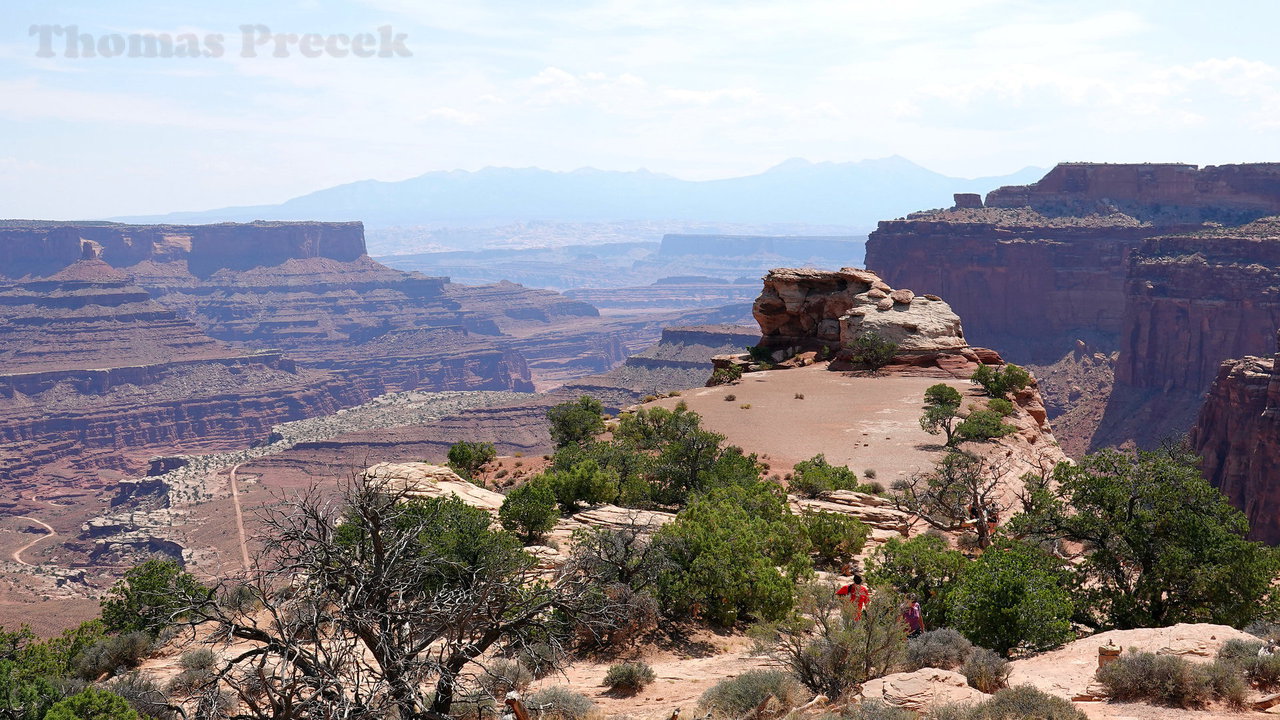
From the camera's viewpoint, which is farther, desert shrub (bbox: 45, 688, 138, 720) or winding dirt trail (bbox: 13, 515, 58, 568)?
winding dirt trail (bbox: 13, 515, 58, 568)

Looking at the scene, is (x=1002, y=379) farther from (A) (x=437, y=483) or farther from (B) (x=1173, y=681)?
(B) (x=1173, y=681)

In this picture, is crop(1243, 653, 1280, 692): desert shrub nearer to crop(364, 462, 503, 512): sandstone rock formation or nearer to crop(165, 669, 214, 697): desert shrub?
crop(165, 669, 214, 697): desert shrub

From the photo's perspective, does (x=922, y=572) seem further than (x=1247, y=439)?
No

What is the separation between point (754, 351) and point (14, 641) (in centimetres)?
3909

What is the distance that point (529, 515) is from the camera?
2148 centimetres

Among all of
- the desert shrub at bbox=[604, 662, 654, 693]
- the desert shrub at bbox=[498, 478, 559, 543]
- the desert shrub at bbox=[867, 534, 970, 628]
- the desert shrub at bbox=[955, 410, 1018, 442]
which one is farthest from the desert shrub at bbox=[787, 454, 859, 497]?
the desert shrub at bbox=[604, 662, 654, 693]

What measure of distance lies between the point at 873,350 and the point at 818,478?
1998 cm


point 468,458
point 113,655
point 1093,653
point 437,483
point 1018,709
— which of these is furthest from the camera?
point 468,458

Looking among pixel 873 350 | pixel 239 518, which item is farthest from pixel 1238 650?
pixel 239 518

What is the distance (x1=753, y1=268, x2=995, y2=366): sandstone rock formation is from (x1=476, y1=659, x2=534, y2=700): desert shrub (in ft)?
113

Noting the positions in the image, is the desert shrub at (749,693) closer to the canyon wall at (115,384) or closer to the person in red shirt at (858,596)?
the person in red shirt at (858,596)

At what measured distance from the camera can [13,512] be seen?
104188 millimetres

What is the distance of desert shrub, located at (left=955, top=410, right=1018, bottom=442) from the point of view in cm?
3259

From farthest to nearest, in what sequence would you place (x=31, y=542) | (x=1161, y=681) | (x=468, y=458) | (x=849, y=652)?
(x=31, y=542) < (x=468, y=458) < (x=849, y=652) < (x=1161, y=681)
